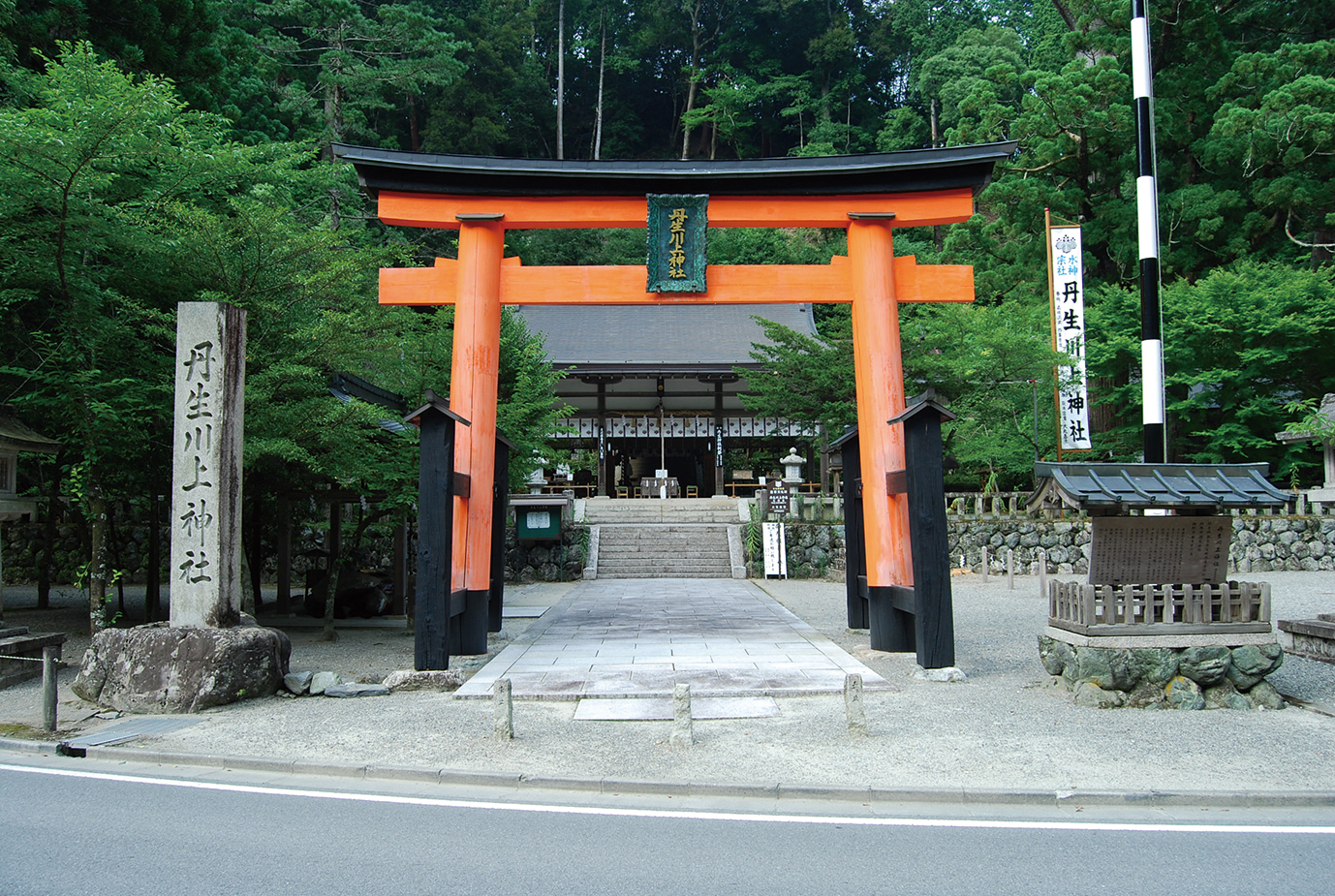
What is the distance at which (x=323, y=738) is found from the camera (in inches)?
246

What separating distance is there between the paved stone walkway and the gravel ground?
19.4 inches

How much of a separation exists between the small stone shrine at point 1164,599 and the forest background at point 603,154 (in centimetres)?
759

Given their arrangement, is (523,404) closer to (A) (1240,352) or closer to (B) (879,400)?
(B) (879,400)

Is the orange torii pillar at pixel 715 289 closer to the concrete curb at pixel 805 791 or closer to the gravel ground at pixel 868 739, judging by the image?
the gravel ground at pixel 868 739

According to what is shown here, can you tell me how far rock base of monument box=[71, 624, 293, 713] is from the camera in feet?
23.3

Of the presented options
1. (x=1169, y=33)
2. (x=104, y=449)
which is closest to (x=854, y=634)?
(x=104, y=449)

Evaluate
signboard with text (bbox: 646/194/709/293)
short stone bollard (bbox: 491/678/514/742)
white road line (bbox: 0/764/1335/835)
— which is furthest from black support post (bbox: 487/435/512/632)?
white road line (bbox: 0/764/1335/835)

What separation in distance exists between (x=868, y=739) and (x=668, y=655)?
373cm

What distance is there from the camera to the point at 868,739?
20.1 feet

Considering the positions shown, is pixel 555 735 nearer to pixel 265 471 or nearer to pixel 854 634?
pixel 854 634

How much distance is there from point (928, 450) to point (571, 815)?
17.5ft

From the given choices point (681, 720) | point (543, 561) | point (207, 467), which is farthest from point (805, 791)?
point (543, 561)

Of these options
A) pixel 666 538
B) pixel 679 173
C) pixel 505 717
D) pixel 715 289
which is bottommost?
pixel 505 717

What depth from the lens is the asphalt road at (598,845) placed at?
366 cm
